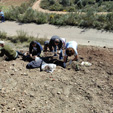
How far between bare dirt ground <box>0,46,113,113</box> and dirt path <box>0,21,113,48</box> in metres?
2.36

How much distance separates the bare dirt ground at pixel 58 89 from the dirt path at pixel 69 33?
7.75 ft

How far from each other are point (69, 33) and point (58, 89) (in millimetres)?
5505

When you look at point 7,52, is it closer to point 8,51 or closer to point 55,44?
point 8,51

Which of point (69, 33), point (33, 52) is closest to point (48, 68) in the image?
point (33, 52)

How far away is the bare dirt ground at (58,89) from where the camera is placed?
3947mm

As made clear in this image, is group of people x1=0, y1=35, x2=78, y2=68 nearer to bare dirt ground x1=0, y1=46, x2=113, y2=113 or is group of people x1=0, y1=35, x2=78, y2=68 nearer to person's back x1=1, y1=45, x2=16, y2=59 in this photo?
person's back x1=1, y1=45, x2=16, y2=59

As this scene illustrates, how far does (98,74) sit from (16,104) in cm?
316

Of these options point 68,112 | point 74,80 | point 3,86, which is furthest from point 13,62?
point 68,112

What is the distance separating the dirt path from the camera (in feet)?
26.5

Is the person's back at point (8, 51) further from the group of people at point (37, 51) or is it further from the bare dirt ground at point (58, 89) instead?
the bare dirt ground at point (58, 89)

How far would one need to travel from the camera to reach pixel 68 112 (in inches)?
151

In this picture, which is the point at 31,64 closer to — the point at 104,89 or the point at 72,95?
the point at 72,95

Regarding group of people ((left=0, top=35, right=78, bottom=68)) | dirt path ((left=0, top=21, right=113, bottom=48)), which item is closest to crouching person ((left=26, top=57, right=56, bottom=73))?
group of people ((left=0, top=35, right=78, bottom=68))

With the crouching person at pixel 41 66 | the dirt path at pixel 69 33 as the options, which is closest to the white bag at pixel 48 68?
the crouching person at pixel 41 66
